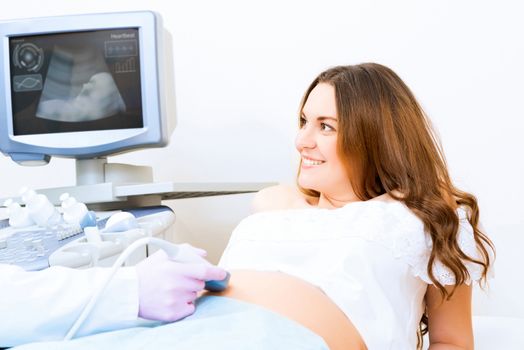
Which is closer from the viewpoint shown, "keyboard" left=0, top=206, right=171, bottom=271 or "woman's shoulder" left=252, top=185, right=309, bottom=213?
"keyboard" left=0, top=206, right=171, bottom=271

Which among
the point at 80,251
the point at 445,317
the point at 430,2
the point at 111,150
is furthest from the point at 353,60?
the point at 80,251

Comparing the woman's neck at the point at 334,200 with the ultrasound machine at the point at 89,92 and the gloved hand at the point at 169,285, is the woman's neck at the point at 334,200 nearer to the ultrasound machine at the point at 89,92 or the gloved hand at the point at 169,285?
the ultrasound machine at the point at 89,92

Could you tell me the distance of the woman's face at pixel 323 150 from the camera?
1.31 metres

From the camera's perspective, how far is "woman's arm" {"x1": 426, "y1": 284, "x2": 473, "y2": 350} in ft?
4.09

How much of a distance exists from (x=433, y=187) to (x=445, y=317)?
0.26 m

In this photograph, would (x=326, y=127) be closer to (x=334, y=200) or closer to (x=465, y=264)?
(x=334, y=200)

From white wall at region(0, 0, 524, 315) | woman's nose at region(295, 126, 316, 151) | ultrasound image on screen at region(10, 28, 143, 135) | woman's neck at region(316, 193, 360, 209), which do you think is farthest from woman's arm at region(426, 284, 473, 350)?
ultrasound image on screen at region(10, 28, 143, 135)

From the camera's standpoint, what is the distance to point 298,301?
0.93 meters

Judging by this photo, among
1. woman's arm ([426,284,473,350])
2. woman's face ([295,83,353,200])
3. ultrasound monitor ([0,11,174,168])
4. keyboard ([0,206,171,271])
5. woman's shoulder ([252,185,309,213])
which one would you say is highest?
ultrasound monitor ([0,11,174,168])

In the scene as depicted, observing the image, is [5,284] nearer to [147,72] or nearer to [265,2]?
[147,72]

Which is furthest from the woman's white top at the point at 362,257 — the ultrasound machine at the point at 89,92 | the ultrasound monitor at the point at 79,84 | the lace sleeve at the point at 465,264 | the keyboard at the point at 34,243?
the ultrasound monitor at the point at 79,84

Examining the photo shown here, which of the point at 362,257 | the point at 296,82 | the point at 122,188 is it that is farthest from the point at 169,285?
A: the point at 296,82

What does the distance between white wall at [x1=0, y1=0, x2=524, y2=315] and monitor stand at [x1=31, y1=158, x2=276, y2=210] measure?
1.38ft

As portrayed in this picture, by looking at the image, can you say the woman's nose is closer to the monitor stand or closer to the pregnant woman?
the pregnant woman
